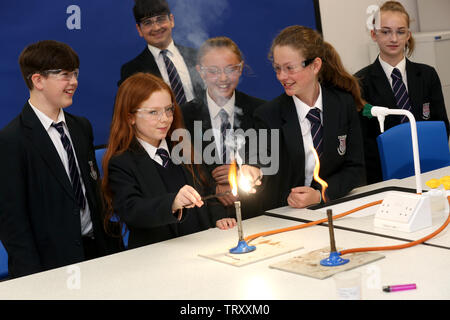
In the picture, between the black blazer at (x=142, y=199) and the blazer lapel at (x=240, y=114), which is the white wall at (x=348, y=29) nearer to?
the blazer lapel at (x=240, y=114)

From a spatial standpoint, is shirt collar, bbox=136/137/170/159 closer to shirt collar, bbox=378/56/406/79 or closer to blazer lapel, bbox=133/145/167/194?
blazer lapel, bbox=133/145/167/194

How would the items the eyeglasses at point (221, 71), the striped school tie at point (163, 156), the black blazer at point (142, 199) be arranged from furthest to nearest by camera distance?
the eyeglasses at point (221, 71) < the striped school tie at point (163, 156) < the black blazer at point (142, 199)

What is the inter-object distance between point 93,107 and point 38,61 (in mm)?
1010

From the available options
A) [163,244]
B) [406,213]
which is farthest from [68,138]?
[406,213]

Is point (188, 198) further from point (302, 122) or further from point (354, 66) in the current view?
point (354, 66)

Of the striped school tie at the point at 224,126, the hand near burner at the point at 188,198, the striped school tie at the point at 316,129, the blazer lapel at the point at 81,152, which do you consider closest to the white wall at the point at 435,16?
the striped school tie at the point at 224,126

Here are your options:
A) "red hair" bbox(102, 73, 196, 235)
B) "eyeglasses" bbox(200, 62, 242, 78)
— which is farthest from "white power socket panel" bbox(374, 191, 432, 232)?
"eyeglasses" bbox(200, 62, 242, 78)

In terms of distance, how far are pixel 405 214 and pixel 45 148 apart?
1575 mm

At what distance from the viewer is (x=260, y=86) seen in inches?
183

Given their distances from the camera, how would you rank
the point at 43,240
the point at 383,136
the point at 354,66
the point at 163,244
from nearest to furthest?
the point at 163,244
the point at 43,240
the point at 383,136
the point at 354,66

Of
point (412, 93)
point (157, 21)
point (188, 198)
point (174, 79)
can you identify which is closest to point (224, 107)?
point (174, 79)

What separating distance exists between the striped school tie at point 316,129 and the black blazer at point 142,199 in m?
0.65

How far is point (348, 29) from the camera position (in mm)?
5133

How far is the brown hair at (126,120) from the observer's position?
262cm
